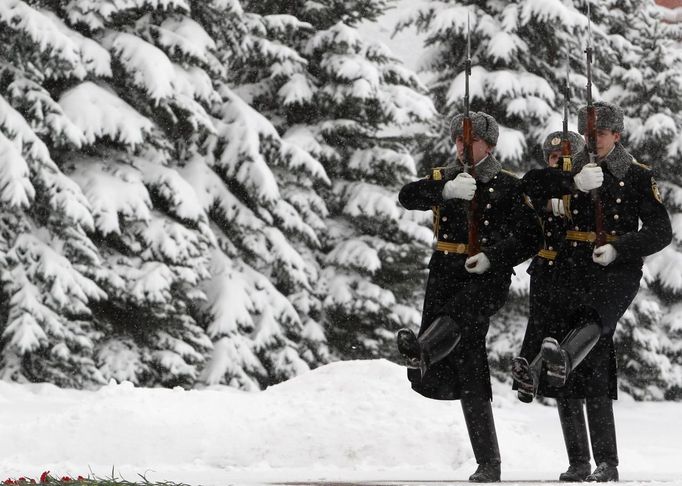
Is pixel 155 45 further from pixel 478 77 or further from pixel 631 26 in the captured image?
pixel 631 26

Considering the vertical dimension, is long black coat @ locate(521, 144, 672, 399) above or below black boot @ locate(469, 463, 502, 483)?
above

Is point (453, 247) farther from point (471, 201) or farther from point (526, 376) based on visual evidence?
point (526, 376)

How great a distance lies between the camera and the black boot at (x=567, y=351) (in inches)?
293

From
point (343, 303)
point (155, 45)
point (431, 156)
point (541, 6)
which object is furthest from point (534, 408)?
point (155, 45)

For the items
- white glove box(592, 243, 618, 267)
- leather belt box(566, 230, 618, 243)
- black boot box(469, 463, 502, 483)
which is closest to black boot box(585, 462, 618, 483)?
black boot box(469, 463, 502, 483)

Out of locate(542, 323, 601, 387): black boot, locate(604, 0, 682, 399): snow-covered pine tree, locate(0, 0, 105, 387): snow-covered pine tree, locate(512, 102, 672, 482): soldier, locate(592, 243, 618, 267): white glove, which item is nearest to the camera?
locate(542, 323, 601, 387): black boot

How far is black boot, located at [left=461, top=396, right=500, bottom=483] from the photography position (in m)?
7.99

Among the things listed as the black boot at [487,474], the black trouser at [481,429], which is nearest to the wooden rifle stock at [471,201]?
the black trouser at [481,429]

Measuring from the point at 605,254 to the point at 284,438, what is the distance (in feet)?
14.6

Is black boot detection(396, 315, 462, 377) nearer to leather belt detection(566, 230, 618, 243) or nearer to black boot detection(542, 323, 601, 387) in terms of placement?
black boot detection(542, 323, 601, 387)

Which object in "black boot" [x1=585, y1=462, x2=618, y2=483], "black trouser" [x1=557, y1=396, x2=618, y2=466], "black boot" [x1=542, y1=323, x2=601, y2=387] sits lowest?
"black boot" [x1=585, y1=462, x2=618, y2=483]

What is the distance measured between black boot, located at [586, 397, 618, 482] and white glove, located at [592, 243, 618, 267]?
919 millimetres

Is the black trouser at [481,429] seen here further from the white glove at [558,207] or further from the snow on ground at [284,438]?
the snow on ground at [284,438]

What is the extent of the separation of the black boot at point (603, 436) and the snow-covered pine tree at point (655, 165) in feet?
50.9
